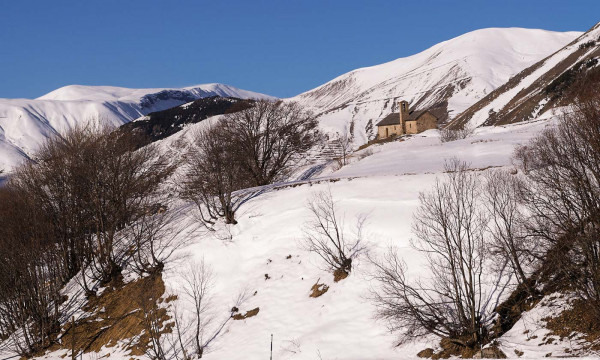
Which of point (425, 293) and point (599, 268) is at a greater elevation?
point (599, 268)

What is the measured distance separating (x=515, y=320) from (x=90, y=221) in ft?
98.6

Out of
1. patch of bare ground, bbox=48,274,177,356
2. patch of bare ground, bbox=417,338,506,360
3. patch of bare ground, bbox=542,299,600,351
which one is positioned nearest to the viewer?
patch of bare ground, bbox=542,299,600,351

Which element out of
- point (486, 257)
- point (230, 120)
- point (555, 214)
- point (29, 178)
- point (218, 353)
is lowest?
point (218, 353)

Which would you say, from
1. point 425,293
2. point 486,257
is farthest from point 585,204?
point 425,293

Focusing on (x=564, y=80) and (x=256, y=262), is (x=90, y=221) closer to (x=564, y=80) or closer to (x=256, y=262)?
(x=256, y=262)

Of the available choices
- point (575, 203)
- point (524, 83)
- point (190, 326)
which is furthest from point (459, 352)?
point (524, 83)

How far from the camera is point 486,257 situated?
66.4 ft

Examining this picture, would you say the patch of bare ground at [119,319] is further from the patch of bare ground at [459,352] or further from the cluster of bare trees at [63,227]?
the patch of bare ground at [459,352]

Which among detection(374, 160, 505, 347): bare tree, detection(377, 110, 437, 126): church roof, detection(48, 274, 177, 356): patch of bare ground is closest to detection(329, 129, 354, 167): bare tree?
detection(377, 110, 437, 126): church roof

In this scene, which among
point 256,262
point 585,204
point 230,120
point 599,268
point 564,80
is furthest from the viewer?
point 564,80

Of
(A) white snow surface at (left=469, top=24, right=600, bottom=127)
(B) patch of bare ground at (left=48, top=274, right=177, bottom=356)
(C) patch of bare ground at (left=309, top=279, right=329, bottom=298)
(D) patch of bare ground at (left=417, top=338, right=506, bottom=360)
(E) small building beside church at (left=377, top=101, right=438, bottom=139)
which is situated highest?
(A) white snow surface at (left=469, top=24, right=600, bottom=127)

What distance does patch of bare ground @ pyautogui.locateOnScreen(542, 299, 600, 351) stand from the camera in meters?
14.8

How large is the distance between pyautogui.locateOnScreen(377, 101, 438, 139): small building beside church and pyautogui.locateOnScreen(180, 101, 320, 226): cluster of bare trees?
43.6 metres

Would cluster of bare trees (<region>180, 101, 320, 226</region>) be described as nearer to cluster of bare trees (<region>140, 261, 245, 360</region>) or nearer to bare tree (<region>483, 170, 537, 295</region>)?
cluster of bare trees (<region>140, 261, 245, 360</region>)
